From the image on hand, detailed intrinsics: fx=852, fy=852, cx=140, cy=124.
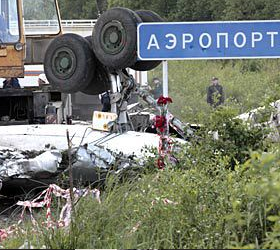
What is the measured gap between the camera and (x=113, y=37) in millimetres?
9766

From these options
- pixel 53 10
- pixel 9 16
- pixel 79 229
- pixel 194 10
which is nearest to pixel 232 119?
pixel 79 229

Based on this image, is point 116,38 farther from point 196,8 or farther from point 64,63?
point 196,8

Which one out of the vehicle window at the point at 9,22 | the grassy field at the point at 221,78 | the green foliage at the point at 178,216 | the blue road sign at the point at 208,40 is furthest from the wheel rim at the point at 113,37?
the grassy field at the point at 221,78

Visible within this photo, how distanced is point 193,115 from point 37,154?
1.85m

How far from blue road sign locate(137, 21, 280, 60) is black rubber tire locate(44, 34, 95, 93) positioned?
91.1 inches

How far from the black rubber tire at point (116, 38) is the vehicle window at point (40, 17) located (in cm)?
460

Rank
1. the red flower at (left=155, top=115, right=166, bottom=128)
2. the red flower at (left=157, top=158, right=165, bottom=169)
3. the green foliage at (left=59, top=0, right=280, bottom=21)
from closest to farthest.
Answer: the red flower at (left=157, top=158, right=165, bottom=169) < the red flower at (left=155, top=115, right=166, bottom=128) < the green foliage at (left=59, top=0, right=280, bottom=21)

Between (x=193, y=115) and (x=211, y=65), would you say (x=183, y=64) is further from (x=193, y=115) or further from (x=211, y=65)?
(x=193, y=115)

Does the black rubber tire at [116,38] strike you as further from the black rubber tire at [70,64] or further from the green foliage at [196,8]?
the green foliage at [196,8]

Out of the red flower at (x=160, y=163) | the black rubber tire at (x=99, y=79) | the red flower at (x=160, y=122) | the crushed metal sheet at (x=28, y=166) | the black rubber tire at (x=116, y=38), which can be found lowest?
the crushed metal sheet at (x=28, y=166)

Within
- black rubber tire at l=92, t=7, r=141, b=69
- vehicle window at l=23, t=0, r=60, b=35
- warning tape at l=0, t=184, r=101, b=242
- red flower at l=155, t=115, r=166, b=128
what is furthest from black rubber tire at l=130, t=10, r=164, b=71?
vehicle window at l=23, t=0, r=60, b=35

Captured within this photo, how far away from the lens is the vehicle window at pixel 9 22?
12.4m

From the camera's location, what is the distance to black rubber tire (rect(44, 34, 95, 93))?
10141mm

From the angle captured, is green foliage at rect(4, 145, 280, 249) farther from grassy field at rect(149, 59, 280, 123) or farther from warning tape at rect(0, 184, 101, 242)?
grassy field at rect(149, 59, 280, 123)
